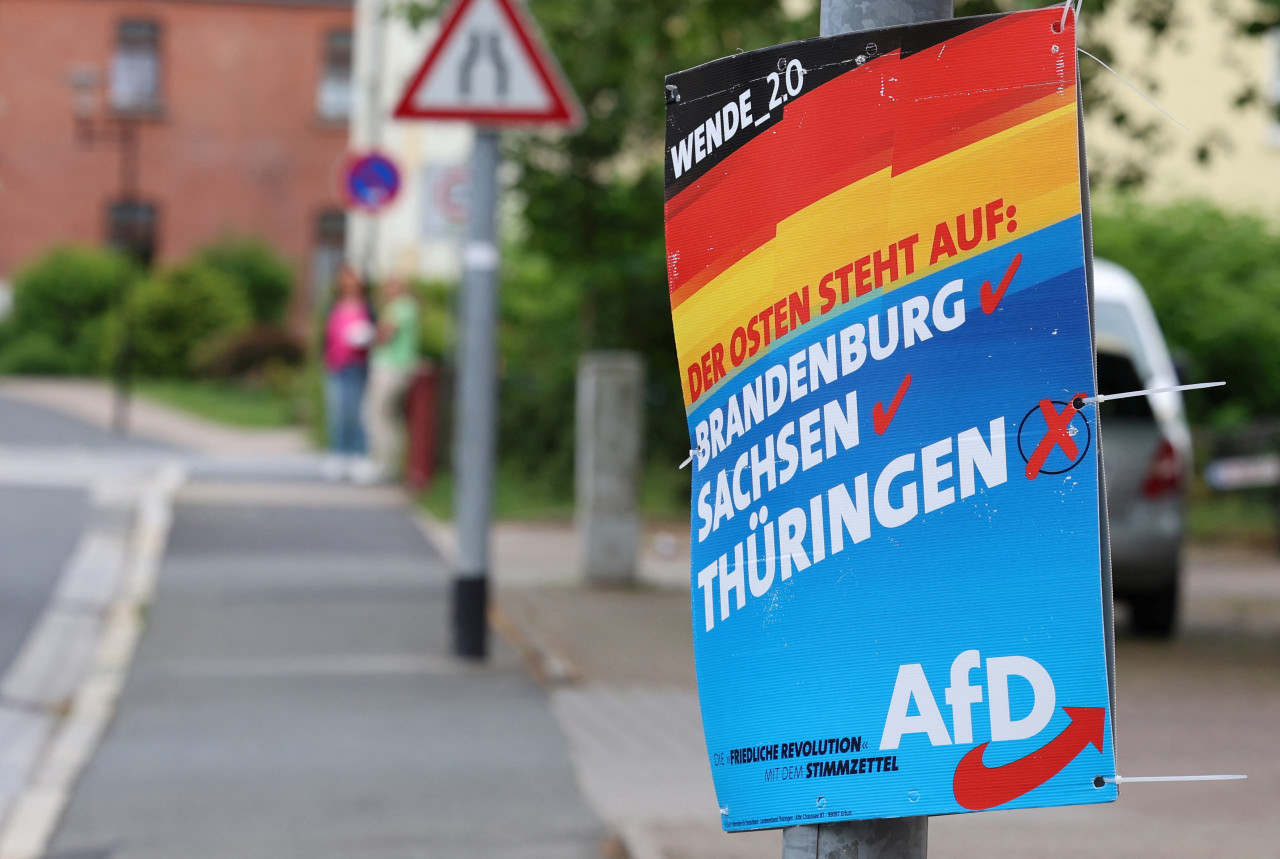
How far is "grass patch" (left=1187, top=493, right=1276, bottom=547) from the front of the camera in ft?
48.6

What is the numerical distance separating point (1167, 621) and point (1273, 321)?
357 inches

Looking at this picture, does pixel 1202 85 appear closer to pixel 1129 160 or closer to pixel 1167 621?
pixel 1129 160

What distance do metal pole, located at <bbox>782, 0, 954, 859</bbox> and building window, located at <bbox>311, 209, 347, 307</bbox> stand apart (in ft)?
133

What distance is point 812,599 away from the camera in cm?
263

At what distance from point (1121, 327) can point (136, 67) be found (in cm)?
3622

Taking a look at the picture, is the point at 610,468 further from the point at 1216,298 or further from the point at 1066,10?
the point at 1216,298

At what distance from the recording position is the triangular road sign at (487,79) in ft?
25.7

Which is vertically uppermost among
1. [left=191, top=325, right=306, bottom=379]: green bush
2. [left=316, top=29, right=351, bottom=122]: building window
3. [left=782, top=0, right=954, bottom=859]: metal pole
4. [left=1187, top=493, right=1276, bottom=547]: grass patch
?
[left=316, top=29, right=351, bottom=122]: building window

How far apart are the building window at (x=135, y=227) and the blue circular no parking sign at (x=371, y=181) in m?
26.5

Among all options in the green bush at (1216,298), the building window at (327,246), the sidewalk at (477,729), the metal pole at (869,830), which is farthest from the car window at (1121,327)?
the building window at (327,246)

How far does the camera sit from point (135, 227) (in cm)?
4206

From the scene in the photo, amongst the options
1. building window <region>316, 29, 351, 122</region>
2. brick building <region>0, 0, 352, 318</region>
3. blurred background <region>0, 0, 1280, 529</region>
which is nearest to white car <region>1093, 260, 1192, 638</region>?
blurred background <region>0, 0, 1280, 529</region>

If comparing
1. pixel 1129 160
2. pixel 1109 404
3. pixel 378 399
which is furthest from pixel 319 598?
pixel 378 399

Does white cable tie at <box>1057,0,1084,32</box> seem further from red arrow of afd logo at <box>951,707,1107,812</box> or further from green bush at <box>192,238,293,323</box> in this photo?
green bush at <box>192,238,293,323</box>
